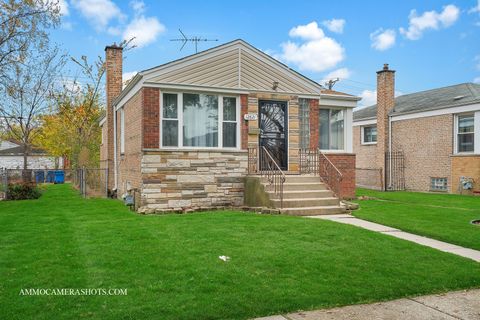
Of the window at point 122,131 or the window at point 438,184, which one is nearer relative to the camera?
the window at point 122,131

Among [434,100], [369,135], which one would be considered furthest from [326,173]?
[369,135]

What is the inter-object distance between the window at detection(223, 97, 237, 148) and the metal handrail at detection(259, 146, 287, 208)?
36.7 inches

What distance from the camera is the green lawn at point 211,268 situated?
178 inches

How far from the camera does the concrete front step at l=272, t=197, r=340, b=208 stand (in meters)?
11.1

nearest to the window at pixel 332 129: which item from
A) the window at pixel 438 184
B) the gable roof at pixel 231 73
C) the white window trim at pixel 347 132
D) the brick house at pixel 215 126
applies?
the white window trim at pixel 347 132

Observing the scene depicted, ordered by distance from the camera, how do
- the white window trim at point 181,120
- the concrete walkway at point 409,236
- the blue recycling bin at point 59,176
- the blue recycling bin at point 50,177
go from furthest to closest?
1. the blue recycling bin at point 50,177
2. the blue recycling bin at point 59,176
3. the white window trim at point 181,120
4. the concrete walkway at point 409,236

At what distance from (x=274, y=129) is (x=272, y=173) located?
164 cm

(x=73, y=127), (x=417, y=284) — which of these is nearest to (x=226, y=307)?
(x=417, y=284)

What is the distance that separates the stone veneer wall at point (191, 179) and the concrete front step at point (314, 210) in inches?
82.0

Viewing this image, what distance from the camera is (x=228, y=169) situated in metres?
12.4

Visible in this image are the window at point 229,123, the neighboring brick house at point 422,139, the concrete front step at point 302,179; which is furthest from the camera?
the neighboring brick house at point 422,139

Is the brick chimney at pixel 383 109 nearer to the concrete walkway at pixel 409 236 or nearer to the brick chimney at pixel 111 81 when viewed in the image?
the concrete walkway at pixel 409 236

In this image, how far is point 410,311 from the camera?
181 inches

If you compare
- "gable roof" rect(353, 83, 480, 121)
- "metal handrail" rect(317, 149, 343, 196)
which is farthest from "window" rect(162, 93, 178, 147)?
"gable roof" rect(353, 83, 480, 121)
